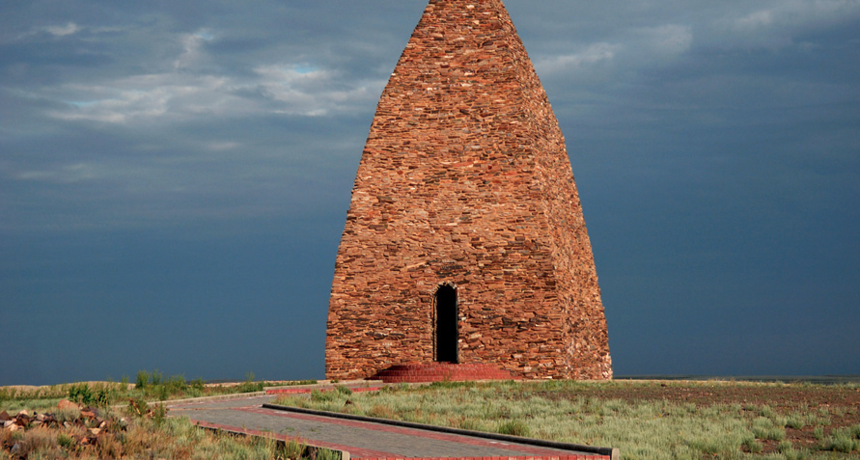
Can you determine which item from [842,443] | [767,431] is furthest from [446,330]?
[842,443]

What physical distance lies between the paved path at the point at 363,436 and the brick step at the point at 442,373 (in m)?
7.80

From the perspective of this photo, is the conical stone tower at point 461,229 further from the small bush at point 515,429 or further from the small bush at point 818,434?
the small bush at point 515,429

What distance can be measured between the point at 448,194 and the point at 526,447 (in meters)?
15.5

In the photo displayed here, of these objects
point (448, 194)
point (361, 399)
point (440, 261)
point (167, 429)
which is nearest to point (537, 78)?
point (448, 194)

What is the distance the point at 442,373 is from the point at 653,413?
8.86 m

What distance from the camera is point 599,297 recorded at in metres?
28.2

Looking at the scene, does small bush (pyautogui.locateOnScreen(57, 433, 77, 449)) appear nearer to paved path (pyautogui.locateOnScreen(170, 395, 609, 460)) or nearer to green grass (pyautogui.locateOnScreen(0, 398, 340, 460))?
green grass (pyautogui.locateOnScreen(0, 398, 340, 460))

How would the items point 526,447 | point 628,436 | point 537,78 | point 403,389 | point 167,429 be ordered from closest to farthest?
point 526,447
point 167,429
point 628,436
point 403,389
point 537,78

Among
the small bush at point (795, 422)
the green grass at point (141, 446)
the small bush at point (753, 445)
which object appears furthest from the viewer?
the small bush at point (795, 422)

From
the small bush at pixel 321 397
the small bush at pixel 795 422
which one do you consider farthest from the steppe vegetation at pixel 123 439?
the small bush at pixel 795 422

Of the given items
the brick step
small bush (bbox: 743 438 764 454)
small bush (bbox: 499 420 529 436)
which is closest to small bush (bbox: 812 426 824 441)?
small bush (bbox: 743 438 764 454)

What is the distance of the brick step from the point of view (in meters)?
21.7

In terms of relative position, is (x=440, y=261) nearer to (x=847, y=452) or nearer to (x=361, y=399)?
(x=361, y=399)

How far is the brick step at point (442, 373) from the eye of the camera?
853 inches
